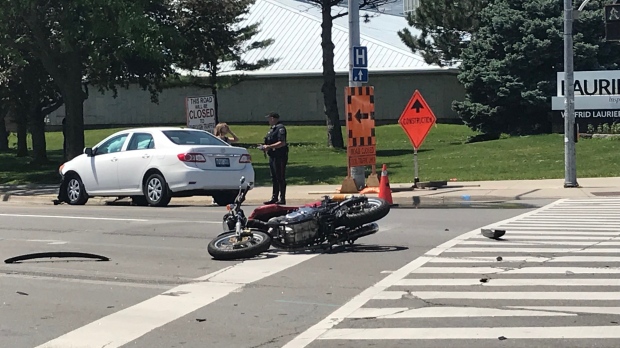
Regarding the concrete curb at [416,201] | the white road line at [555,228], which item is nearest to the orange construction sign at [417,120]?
the concrete curb at [416,201]

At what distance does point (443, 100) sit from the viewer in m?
56.9

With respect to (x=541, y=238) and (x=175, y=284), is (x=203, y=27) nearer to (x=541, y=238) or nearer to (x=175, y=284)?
(x=541, y=238)

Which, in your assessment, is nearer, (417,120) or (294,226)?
(294,226)

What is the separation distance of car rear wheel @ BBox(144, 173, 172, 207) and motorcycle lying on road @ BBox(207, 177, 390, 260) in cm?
731

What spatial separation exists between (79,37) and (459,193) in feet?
43.3

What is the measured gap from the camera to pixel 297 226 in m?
11.4

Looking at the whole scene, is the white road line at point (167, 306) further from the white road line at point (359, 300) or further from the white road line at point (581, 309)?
the white road line at point (581, 309)

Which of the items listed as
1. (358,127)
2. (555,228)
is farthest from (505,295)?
(358,127)

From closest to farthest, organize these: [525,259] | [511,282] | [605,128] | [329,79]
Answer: [511,282] < [525,259] < [605,128] < [329,79]

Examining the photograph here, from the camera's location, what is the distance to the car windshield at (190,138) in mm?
19031

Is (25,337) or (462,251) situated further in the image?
(462,251)

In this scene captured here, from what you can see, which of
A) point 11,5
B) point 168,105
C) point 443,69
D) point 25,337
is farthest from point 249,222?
point 168,105

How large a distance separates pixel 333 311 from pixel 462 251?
3.64m

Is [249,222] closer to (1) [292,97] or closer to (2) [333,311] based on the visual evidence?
(2) [333,311]
